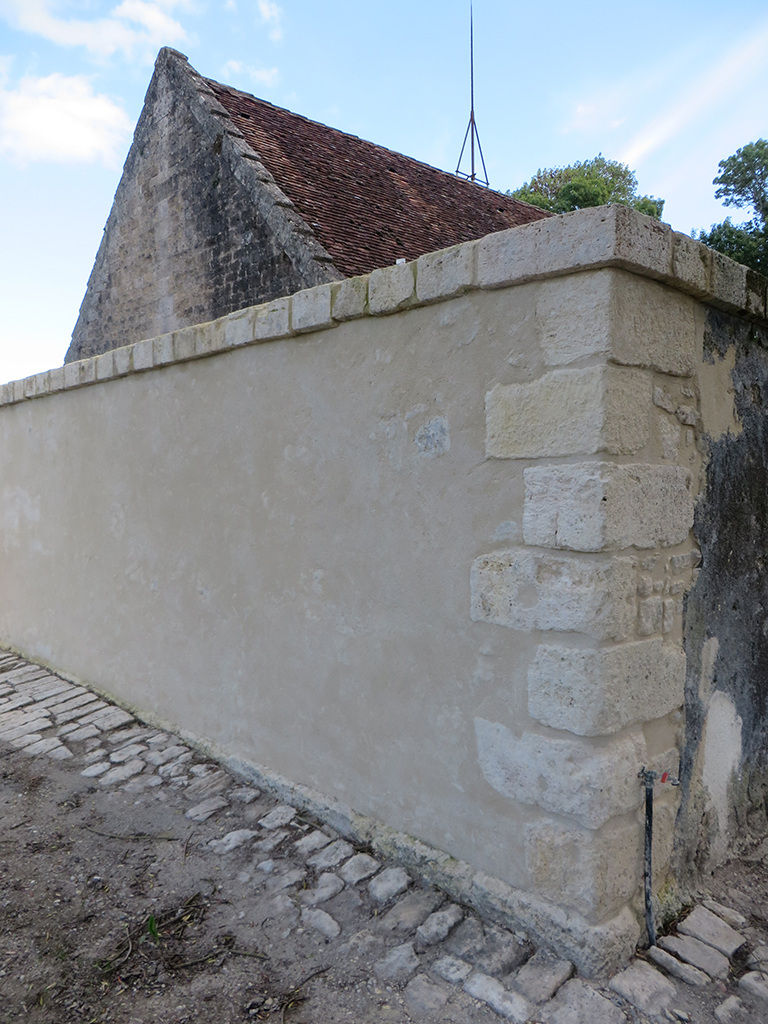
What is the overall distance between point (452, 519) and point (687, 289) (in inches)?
47.9

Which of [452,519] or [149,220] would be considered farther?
[149,220]

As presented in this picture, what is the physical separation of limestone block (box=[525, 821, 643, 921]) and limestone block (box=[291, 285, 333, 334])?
2.32 meters

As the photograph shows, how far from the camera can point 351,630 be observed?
11.0ft

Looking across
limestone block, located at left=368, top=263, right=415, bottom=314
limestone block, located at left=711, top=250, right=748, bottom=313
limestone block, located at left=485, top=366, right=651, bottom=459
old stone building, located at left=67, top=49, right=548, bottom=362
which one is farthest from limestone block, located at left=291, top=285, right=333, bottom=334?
old stone building, located at left=67, top=49, right=548, bottom=362

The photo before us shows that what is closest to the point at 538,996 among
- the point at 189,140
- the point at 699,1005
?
the point at 699,1005

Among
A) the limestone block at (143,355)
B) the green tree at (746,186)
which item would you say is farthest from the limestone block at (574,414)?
the green tree at (746,186)

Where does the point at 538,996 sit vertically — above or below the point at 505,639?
below

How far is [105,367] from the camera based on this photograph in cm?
509

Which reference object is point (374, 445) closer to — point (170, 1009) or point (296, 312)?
point (296, 312)

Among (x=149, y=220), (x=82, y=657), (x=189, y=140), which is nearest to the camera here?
(x=82, y=657)

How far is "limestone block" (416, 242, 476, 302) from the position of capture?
9.03 ft

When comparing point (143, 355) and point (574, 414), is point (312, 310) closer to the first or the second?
point (574, 414)

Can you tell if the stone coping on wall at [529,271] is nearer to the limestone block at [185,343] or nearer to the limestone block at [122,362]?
the limestone block at [185,343]

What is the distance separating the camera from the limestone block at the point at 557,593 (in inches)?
95.4
